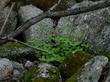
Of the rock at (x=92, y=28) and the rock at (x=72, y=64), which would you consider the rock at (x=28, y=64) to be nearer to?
the rock at (x=72, y=64)

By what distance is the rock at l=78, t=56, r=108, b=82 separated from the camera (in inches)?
194

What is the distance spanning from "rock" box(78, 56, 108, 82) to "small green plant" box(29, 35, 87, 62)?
1626mm

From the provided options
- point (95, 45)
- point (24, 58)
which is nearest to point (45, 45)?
point (24, 58)

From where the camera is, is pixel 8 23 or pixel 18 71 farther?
pixel 8 23

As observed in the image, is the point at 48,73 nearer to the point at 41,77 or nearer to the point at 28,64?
the point at 41,77

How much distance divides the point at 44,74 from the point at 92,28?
2899mm

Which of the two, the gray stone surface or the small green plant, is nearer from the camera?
the gray stone surface

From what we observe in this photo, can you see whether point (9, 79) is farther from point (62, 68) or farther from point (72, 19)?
point (72, 19)

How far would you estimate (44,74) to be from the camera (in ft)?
17.3

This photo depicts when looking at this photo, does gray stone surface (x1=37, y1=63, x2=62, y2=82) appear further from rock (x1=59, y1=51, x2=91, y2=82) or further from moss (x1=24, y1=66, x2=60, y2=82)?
rock (x1=59, y1=51, x2=91, y2=82)

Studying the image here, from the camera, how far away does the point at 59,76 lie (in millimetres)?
5445

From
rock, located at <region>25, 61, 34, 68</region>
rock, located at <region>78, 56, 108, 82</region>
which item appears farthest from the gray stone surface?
rock, located at <region>25, 61, 34, 68</region>

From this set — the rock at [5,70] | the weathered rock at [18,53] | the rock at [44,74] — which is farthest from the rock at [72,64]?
the weathered rock at [18,53]

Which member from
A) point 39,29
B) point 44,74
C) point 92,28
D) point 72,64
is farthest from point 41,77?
point 39,29
